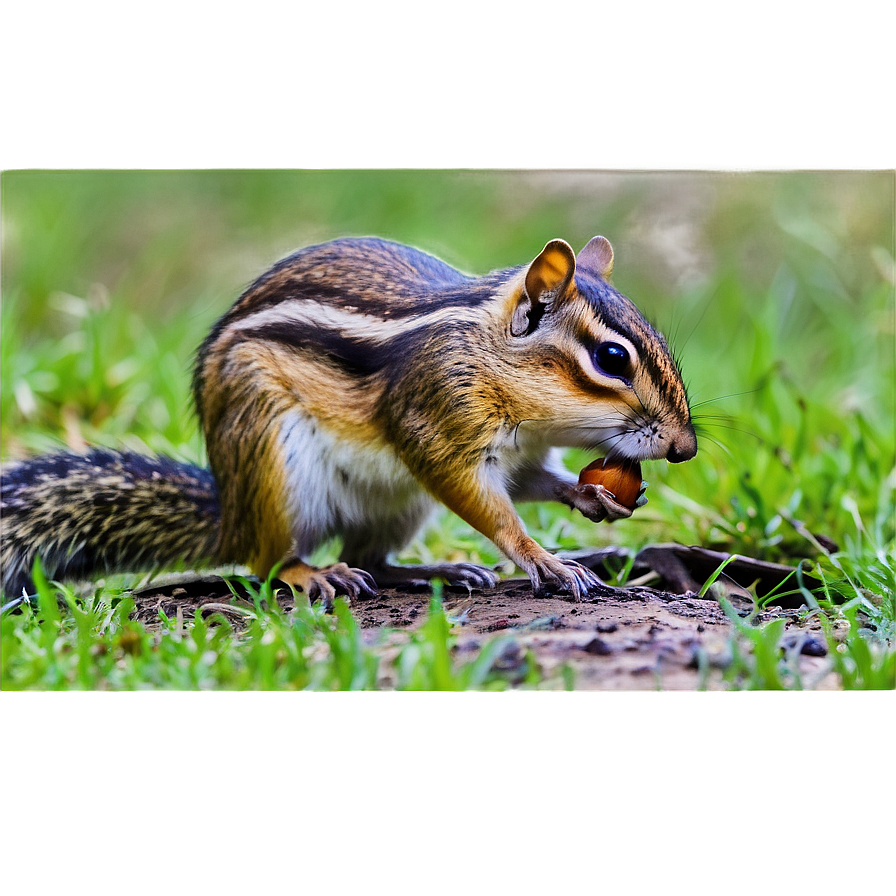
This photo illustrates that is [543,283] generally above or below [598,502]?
above

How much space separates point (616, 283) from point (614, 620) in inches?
50.8

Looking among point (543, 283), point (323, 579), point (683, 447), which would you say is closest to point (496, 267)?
point (543, 283)

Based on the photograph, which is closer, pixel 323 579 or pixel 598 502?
pixel 598 502

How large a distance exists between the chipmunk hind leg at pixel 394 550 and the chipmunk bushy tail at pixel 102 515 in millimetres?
451

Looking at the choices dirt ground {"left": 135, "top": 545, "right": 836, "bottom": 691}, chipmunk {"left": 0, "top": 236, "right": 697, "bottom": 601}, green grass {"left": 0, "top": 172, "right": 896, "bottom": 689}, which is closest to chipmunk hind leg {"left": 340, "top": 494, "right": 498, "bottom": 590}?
chipmunk {"left": 0, "top": 236, "right": 697, "bottom": 601}

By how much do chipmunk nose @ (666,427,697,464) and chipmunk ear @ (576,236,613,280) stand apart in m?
0.57

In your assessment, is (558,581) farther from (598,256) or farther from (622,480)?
(598,256)

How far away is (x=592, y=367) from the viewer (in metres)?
2.77

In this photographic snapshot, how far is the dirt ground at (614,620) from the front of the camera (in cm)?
246

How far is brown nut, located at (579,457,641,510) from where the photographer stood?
2898 mm

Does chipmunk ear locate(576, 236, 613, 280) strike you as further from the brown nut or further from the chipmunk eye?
the brown nut

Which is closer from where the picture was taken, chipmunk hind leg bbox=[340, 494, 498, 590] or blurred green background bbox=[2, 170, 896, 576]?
chipmunk hind leg bbox=[340, 494, 498, 590]

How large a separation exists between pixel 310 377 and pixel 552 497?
2.65 feet

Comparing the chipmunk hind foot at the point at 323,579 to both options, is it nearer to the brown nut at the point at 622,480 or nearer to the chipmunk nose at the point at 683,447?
the brown nut at the point at 622,480
